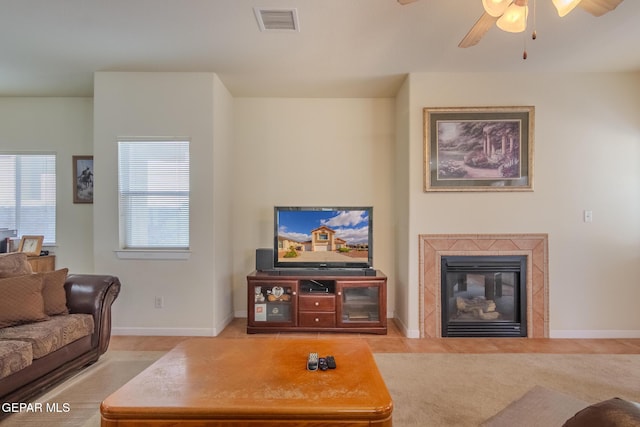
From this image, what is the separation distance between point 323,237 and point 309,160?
104 centimetres

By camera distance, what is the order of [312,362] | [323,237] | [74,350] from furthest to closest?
[323,237] → [74,350] → [312,362]

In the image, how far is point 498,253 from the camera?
337cm

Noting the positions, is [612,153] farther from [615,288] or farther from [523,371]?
[523,371]

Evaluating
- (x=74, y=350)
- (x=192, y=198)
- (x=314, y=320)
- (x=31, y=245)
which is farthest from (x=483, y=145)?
(x=31, y=245)

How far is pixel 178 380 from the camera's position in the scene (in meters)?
1.56

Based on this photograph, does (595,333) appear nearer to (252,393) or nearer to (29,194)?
(252,393)

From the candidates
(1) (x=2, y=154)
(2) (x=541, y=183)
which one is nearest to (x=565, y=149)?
(2) (x=541, y=183)

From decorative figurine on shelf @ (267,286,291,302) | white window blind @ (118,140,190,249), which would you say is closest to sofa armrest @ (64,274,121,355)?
white window blind @ (118,140,190,249)

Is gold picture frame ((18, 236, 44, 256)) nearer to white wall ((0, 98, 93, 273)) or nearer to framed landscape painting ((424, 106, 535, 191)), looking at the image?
white wall ((0, 98, 93, 273))

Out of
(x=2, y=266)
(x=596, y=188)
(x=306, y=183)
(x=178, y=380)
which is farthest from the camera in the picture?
(x=306, y=183)

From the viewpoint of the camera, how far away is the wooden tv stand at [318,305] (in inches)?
137

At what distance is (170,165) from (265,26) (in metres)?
1.77

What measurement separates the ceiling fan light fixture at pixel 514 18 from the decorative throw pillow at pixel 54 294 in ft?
11.6

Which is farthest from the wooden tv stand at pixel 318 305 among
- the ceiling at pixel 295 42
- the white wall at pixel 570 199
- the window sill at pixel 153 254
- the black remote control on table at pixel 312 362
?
the ceiling at pixel 295 42
